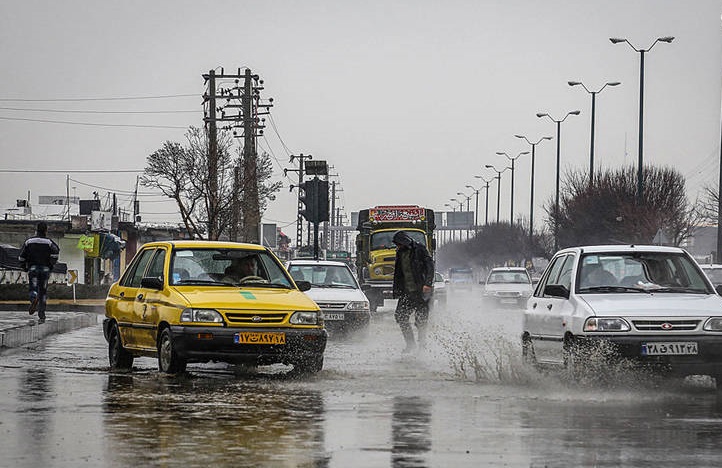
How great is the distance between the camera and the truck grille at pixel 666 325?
45.6ft

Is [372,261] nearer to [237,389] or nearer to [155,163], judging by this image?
[155,163]

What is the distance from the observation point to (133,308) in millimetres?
16781

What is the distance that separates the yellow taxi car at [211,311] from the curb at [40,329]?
12.9ft

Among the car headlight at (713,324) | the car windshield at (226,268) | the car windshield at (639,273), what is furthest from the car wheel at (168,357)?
the car headlight at (713,324)

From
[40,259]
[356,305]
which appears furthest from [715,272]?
[40,259]

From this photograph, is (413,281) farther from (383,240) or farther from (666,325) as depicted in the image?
(383,240)

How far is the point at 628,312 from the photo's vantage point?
551 inches

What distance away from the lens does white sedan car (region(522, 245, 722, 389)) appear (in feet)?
45.2

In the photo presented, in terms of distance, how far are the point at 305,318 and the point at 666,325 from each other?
3.97 m

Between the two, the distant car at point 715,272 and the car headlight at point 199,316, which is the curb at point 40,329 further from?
the distant car at point 715,272

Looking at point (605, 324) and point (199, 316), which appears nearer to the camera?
point (605, 324)

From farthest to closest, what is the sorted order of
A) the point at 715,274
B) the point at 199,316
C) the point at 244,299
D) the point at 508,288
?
the point at 508,288, the point at 715,274, the point at 244,299, the point at 199,316

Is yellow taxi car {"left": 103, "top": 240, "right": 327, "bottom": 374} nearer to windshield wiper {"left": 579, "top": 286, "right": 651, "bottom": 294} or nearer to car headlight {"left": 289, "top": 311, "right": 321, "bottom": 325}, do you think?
car headlight {"left": 289, "top": 311, "right": 321, "bottom": 325}

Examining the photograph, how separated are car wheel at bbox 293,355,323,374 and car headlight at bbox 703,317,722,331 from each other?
4.28m
